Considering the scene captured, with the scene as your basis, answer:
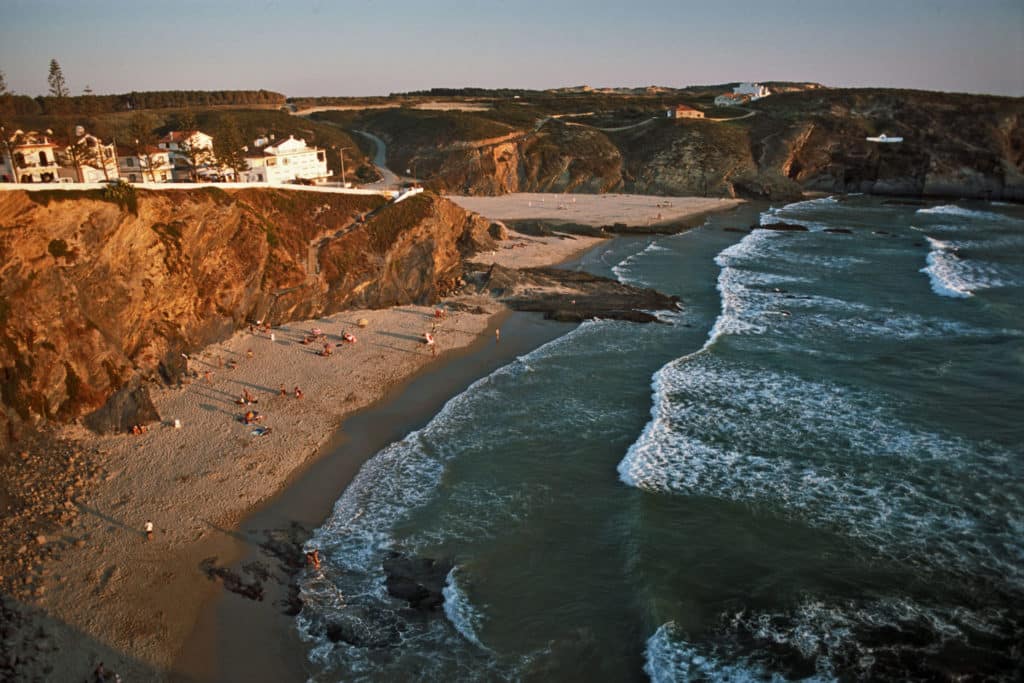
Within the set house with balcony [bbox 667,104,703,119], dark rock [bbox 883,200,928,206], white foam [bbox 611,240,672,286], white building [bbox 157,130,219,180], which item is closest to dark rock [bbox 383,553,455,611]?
white foam [bbox 611,240,672,286]

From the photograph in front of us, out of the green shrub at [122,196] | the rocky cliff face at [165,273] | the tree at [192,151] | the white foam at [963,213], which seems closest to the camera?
the rocky cliff face at [165,273]

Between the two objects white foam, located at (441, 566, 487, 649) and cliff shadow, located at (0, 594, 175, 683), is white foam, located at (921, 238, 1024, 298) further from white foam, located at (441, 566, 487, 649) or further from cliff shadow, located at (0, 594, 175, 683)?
cliff shadow, located at (0, 594, 175, 683)

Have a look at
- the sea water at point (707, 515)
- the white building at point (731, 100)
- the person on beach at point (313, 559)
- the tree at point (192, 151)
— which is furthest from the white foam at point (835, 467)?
the white building at point (731, 100)

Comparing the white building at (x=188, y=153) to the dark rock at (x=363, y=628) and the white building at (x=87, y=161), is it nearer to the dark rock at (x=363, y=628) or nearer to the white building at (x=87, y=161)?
the white building at (x=87, y=161)

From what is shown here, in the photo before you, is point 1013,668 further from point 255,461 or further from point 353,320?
point 353,320

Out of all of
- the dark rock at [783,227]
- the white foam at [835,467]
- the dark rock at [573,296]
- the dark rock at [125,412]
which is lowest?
the white foam at [835,467]

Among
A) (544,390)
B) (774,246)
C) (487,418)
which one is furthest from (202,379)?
(774,246)

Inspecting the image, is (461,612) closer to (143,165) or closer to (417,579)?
(417,579)
